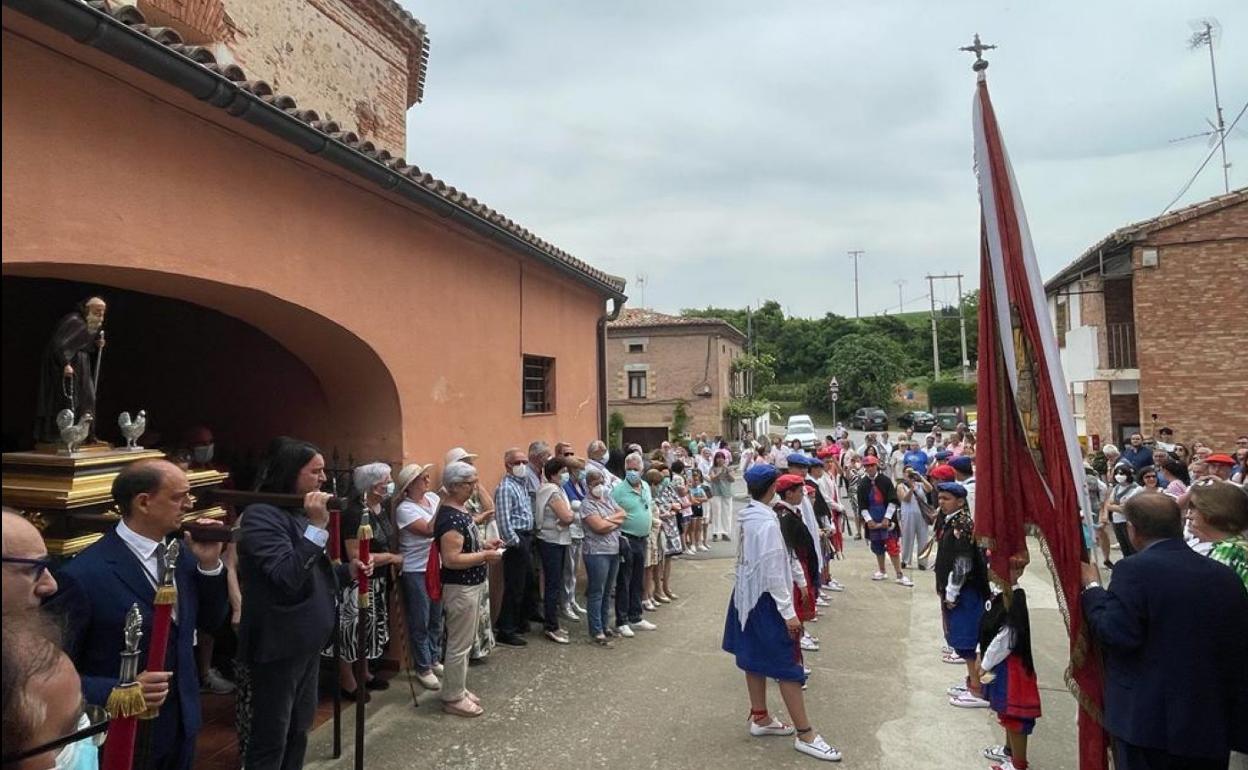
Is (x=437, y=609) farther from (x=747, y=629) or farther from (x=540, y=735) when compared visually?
(x=747, y=629)

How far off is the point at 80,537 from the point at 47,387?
32.8 inches

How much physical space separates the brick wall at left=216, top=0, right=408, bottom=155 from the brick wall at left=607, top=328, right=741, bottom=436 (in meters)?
20.0

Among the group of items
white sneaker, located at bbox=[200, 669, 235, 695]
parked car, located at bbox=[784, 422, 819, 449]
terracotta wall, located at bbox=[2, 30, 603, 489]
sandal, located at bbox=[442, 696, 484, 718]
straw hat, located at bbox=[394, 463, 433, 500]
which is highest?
terracotta wall, located at bbox=[2, 30, 603, 489]

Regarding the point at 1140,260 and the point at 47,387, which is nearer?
the point at 47,387

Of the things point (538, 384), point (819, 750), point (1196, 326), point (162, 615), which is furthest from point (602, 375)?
point (1196, 326)

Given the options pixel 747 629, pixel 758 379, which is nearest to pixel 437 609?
pixel 747 629

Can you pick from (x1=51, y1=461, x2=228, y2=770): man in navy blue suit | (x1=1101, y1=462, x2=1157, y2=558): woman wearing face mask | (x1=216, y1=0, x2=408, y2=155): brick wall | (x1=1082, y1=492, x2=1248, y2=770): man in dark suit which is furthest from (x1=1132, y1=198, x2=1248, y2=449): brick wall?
(x1=51, y1=461, x2=228, y2=770): man in navy blue suit

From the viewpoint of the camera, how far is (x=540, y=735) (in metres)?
4.91

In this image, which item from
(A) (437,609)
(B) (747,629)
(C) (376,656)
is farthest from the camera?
(A) (437,609)

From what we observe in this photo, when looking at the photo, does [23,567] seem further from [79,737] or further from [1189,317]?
[1189,317]

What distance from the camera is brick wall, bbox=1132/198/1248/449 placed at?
1619 cm

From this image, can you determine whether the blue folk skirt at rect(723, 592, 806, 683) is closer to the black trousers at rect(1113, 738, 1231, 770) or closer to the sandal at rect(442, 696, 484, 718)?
the black trousers at rect(1113, 738, 1231, 770)

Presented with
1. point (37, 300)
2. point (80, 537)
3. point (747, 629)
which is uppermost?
point (37, 300)

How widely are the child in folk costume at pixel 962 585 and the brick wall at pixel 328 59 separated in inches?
362
